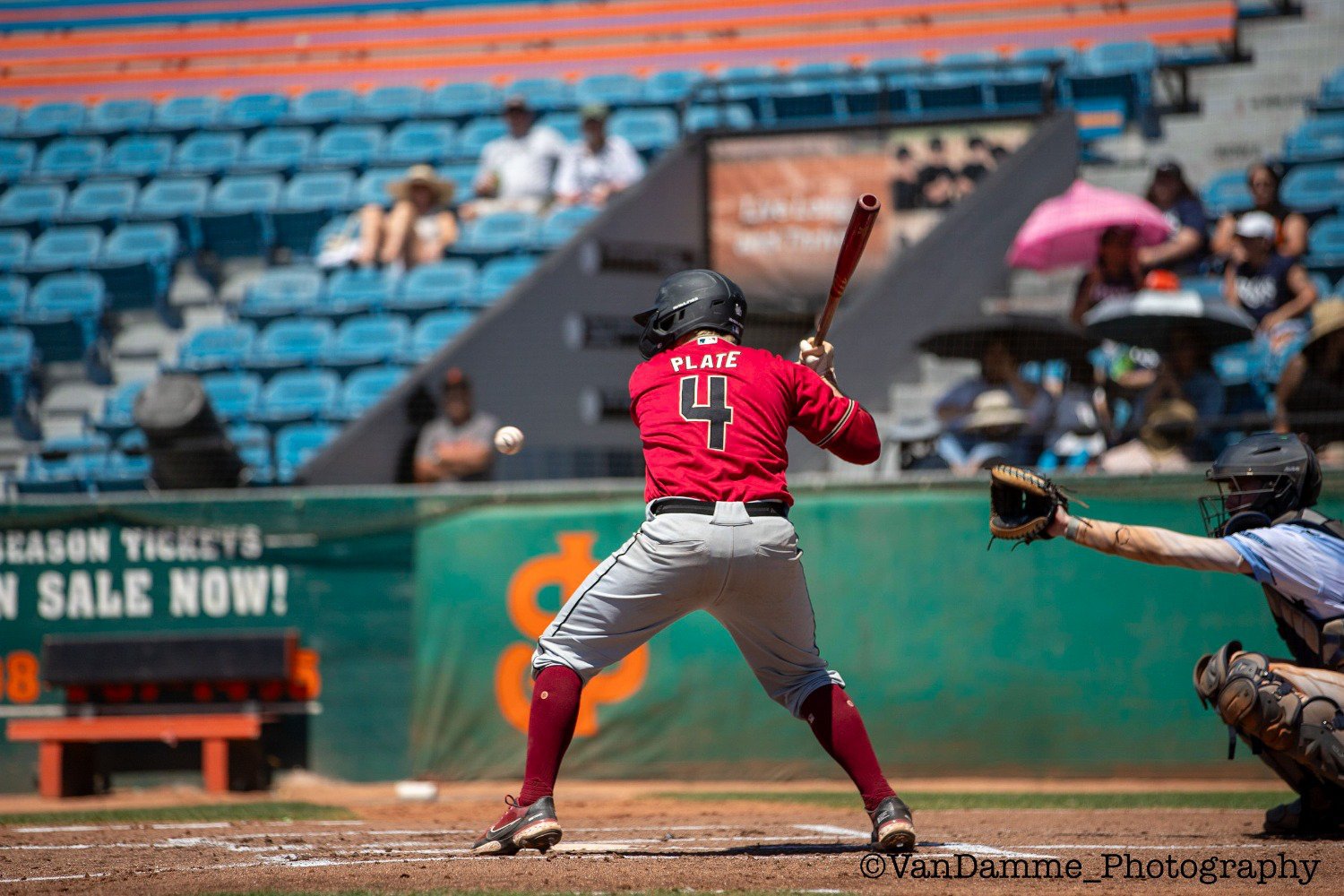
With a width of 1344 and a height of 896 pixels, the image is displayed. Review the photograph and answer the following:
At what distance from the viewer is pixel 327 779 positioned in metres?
8.15

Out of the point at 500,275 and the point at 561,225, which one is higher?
the point at 561,225

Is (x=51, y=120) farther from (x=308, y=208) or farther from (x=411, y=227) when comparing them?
(x=411, y=227)

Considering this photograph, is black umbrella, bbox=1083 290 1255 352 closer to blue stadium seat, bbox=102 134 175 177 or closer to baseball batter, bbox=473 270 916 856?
baseball batter, bbox=473 270 916 856

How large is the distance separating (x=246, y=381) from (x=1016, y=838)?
29.2ft

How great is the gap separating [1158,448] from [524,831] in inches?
203

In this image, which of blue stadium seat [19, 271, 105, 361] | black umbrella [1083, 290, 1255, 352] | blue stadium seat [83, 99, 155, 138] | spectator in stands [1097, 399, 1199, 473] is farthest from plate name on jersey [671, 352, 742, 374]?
blue stadium seat [83, 99, 155, 138]

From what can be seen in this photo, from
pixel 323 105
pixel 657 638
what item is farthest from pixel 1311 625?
pixel 323 105

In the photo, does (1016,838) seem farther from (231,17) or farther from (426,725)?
(231,17)

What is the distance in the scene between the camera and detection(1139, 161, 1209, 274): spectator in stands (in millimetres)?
9784

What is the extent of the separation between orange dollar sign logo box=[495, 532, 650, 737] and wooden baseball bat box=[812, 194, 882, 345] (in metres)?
3.71

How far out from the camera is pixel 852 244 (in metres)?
4.37

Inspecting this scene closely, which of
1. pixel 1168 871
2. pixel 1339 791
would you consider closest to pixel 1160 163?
pixel 1339 791

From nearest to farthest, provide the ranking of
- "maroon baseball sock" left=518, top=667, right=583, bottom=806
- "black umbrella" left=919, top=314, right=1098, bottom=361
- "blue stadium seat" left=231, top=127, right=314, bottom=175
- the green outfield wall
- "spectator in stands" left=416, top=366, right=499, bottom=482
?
1. "maroon baseball sock" left=518, top=667, right=583, bottom=806
2. the green outfield wall
3. "black umbrella" left=919, top=314, right=1098, bottom=361
4. "spectator in stands" left=416, top=366, right=499, bottom=482
5. "blue stadium seat" left=231, top=127, right=314, bottom=175

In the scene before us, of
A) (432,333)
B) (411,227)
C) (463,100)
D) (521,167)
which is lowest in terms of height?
(432,333)
